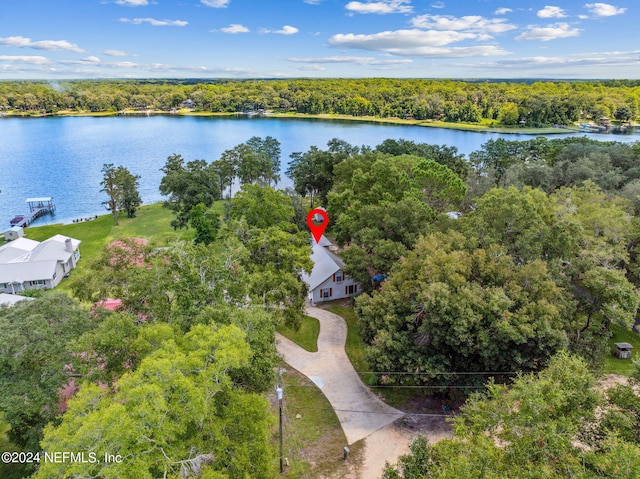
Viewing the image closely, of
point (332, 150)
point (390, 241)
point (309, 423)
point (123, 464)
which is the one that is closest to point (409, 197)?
point (390, 241)

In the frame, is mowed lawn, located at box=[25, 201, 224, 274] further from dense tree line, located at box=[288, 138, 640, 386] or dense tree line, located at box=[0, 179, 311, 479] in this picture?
dense tree line, located at box=[0, 179, 311, 479]

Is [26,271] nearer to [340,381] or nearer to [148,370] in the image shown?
[340,381]

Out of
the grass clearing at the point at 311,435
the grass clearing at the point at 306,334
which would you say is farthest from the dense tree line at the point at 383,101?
the grass clearing at the point at 311,435

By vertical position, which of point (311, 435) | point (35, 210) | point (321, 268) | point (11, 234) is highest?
point (321, 268)

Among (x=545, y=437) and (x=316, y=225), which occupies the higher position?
(x=545, y=437)

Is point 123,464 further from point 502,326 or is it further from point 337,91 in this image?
point 337,91

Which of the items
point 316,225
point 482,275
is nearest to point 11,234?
point 316,225
